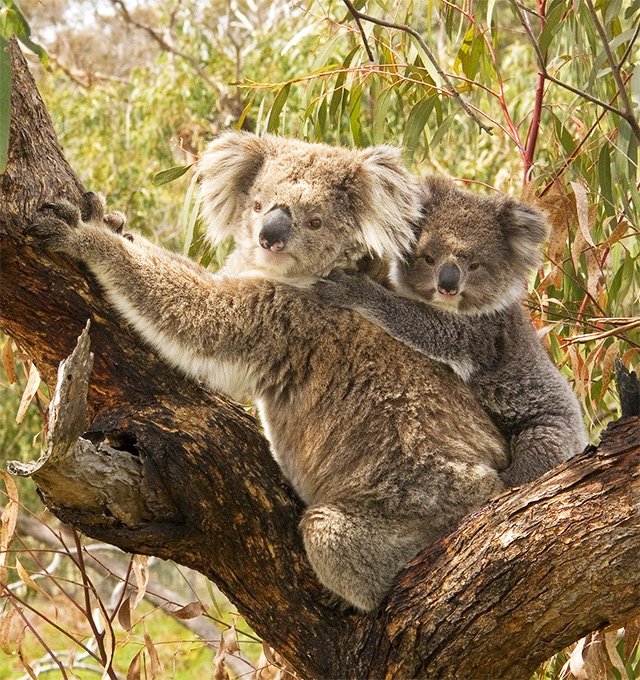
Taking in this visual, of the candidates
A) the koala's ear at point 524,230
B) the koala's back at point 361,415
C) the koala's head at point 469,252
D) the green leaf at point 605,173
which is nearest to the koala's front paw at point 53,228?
the koala's back at point 361,415

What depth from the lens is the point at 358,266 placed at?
9.74 feet

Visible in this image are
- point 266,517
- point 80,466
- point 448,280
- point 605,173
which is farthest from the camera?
point 605,173

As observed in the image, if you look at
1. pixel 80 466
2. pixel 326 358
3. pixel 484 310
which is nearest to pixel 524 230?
pixel 484 310

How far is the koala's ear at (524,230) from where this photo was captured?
10.1 feet

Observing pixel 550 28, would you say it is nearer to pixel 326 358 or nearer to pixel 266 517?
pixel 326 358

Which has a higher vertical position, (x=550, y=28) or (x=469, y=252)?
(x=550, y=28)

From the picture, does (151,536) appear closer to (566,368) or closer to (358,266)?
(358,266)

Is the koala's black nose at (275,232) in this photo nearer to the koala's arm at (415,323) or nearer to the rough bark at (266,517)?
the koala's arm at (415,323)

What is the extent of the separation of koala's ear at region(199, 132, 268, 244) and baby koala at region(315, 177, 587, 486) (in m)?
0.50

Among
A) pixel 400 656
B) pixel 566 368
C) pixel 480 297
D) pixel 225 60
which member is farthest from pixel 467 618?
pixel 225 60

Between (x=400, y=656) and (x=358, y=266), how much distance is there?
4.21 feet

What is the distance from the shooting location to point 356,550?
2381 millimetres

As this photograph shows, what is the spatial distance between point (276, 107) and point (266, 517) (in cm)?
195

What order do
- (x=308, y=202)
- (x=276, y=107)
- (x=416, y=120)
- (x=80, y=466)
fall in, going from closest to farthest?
(x=80, y=466) → (x=308, y=202) → (x=416, y=120) → (x=276, y=107)
